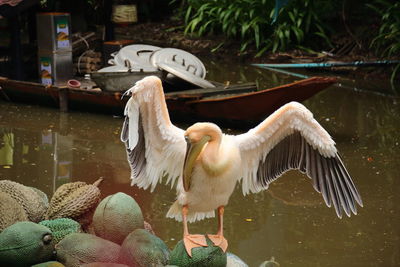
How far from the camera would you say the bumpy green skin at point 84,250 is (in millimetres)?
4324

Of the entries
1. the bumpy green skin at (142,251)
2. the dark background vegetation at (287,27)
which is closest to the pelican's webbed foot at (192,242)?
the bumpy green skin at (142,251)

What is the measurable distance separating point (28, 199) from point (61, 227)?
1.19 feet

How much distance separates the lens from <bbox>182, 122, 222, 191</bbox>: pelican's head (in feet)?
14.0

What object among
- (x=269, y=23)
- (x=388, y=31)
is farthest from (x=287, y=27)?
(x=388, y=31)

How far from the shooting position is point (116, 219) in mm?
4555

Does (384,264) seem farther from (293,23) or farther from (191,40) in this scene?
(191,40)

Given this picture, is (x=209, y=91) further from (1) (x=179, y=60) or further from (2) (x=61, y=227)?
(2) (x=61, y=227)

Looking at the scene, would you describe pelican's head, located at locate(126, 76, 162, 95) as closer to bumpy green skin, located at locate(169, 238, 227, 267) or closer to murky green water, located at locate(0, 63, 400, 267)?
bumpy green skin, located at locate(169, 238, 227, 267)

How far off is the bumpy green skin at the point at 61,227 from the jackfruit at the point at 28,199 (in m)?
0.15

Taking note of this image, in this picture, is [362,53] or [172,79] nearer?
[172,79]

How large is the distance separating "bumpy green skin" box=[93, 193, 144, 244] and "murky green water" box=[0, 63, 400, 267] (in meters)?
1.44

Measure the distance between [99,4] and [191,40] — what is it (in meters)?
2.61

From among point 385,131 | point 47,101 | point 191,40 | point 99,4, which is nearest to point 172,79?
point 47,101

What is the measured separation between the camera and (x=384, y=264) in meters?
5.84
